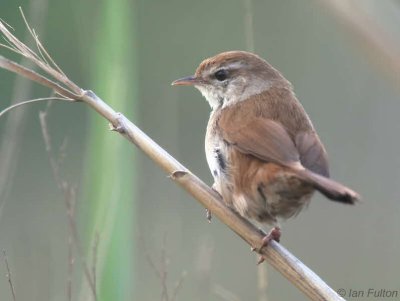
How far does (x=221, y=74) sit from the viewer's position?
3436 mm

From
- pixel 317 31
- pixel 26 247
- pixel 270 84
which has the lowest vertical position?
pixel 26 247

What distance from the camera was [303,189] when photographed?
272 centimetres

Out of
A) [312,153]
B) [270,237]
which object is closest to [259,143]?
[312,153]

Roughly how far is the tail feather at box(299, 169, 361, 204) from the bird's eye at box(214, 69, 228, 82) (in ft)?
2.88

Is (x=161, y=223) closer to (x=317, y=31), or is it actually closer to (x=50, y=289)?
(x=50, y=289)

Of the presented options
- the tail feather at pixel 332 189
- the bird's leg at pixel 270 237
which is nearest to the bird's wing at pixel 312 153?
the tail feather at pixel 332 189

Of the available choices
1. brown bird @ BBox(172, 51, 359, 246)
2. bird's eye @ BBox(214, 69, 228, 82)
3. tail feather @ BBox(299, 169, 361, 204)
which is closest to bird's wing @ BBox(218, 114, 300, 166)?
brown bird @ BBox(172, 51, 359, 246)

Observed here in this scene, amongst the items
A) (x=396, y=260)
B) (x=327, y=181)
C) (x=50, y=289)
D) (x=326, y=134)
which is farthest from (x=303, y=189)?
(x=326, y=134)

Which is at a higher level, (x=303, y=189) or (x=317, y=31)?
(x=317, y=31)

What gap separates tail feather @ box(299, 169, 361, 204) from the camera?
7.61 feet

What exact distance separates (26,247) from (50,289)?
516 millimetres

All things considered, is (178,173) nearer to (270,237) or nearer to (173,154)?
(270,237)

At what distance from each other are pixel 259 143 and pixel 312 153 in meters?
0.17

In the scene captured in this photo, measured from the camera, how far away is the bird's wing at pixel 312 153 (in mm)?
2752
